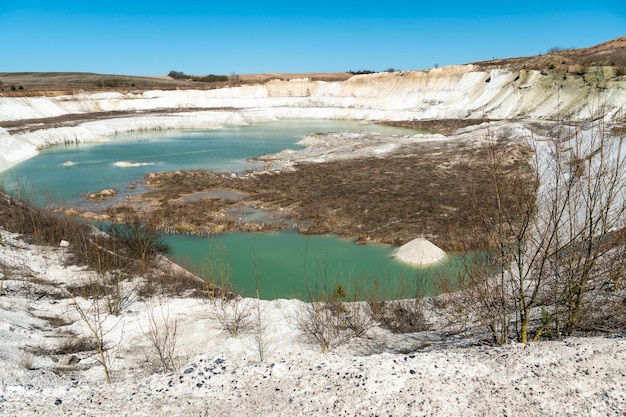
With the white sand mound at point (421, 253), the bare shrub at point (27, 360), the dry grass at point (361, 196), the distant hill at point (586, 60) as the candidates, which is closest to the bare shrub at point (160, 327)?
the bare shrub at point (27, 360)

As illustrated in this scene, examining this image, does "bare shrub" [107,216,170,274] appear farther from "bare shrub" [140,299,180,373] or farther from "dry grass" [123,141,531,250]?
"dry grass" [123,141,531,250]

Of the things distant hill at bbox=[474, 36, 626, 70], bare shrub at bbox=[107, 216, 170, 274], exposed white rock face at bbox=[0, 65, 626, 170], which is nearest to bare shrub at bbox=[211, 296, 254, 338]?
bare shrub at bbox=[107, 216, 170, 274]

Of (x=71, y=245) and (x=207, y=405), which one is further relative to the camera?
(x=71, y=245)

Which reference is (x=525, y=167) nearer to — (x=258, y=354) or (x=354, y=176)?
(x=354, y=176)

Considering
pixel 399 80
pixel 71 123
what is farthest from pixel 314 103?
pixel 71 123

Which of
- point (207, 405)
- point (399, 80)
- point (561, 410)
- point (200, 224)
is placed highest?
point (399, 80)

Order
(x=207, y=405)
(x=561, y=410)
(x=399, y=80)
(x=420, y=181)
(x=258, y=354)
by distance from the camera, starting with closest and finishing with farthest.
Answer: (x=561, y=410) < (x=207, y=405) < (x=258, y=354) < (x=420, y=181) < (x=399, y=80)

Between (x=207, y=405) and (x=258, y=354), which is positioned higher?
(x=207, y=405)
